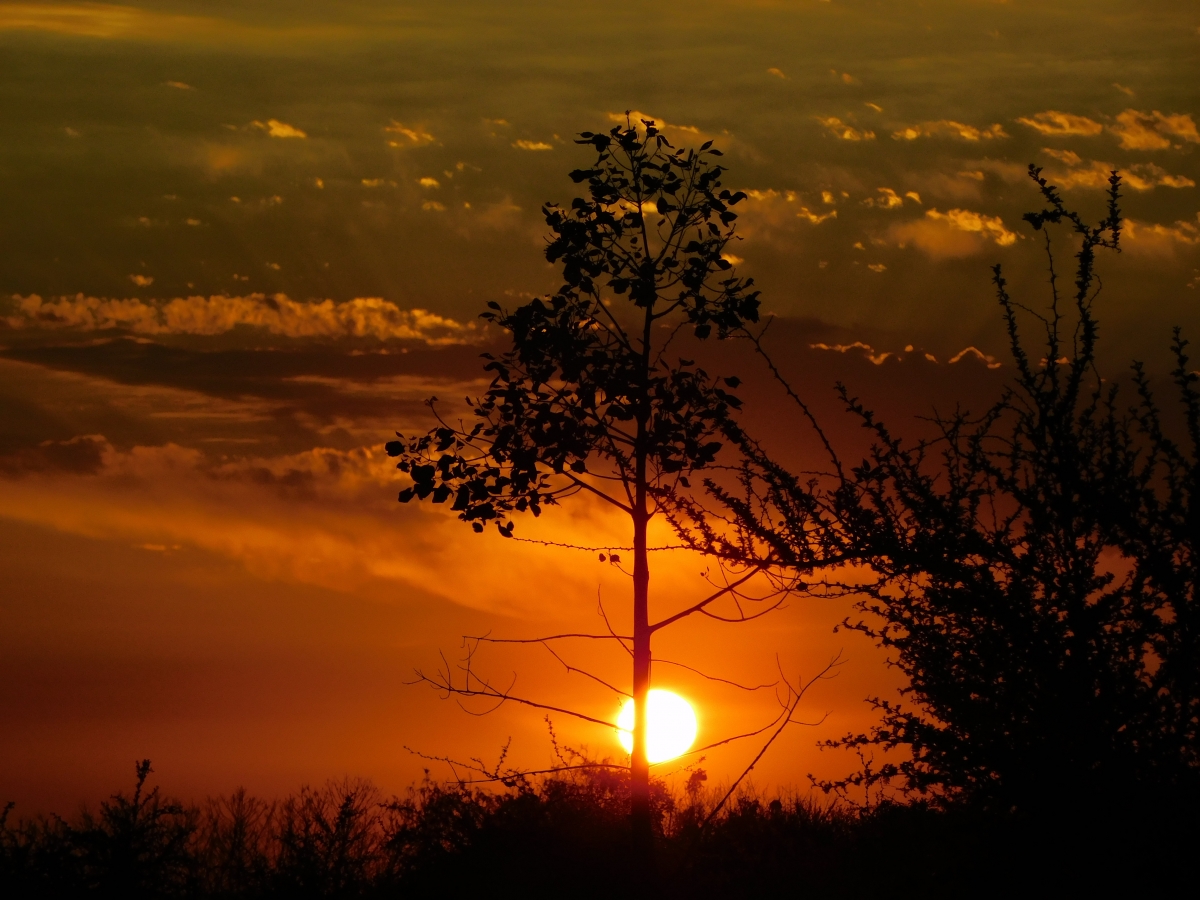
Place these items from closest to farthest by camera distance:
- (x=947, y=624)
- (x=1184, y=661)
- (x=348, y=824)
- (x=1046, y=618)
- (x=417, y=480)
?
1. (x=1184, y=661)
2. (x=1046, y=618)
3. (x=947, y=624)
4. (x=417, y=480)
5. (x=348, y=824)

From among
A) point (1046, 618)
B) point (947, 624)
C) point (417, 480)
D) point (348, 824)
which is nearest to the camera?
point (1046, 618)

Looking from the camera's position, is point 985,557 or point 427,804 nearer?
point 985,557

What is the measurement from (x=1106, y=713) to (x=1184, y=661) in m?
0.70

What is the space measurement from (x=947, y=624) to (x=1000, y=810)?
4.91 ft

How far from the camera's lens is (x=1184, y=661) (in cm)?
768

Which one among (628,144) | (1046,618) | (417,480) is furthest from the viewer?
(628,144)

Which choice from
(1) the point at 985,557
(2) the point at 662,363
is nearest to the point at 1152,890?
(1) the point at 985,557

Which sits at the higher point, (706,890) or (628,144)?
(628,144)

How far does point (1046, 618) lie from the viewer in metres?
8.37

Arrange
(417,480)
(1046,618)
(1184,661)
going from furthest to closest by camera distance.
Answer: (417,480) → (1046,618) → (1184,661)

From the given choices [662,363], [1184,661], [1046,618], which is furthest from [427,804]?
[1184,661]

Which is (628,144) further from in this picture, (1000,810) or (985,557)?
(1000,810)

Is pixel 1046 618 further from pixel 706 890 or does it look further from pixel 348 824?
pixel 348 824

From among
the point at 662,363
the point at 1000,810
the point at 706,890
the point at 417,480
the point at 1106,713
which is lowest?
the point at 706,890
